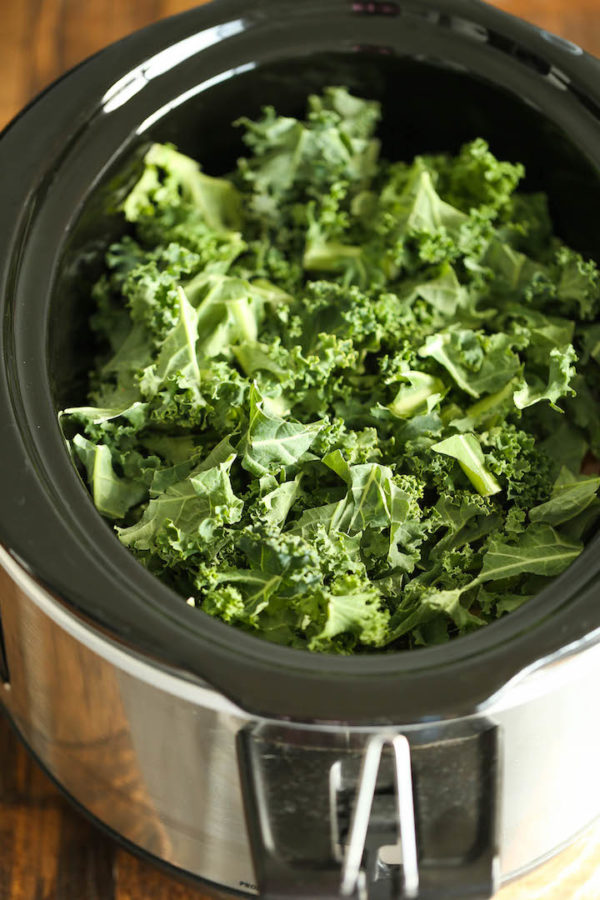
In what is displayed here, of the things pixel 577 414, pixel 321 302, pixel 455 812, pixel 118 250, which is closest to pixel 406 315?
pixel 321 302

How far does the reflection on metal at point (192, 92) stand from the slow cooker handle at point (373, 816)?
2.34 ft

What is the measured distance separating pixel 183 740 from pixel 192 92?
0.75 meters

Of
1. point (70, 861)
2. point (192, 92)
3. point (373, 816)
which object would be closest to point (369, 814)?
point (373, 816)

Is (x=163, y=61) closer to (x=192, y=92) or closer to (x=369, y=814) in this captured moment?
(x=192, y=92)

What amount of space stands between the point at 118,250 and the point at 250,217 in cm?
19

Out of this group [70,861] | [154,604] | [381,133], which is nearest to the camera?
[154,604]

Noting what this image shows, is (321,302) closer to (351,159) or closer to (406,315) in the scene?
(406,315)

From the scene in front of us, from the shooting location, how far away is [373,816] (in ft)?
2.71

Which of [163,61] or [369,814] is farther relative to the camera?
[163,61]

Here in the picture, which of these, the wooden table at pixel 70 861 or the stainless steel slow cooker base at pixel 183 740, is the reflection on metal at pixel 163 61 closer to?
the stainless steel slow cooker base at pixel 183 740

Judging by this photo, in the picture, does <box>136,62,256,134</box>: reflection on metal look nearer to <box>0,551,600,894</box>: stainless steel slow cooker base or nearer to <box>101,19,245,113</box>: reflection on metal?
<box>101,19,245,113</box>: reflection on metal

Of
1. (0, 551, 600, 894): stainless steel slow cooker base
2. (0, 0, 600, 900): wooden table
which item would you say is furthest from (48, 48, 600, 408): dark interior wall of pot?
(0, 0, 600, 900): wooden table

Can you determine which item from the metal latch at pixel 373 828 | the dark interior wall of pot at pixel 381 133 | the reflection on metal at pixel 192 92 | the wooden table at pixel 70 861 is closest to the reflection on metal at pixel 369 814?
the metal latch at pixel 373 828

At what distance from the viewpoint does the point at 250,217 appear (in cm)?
130
